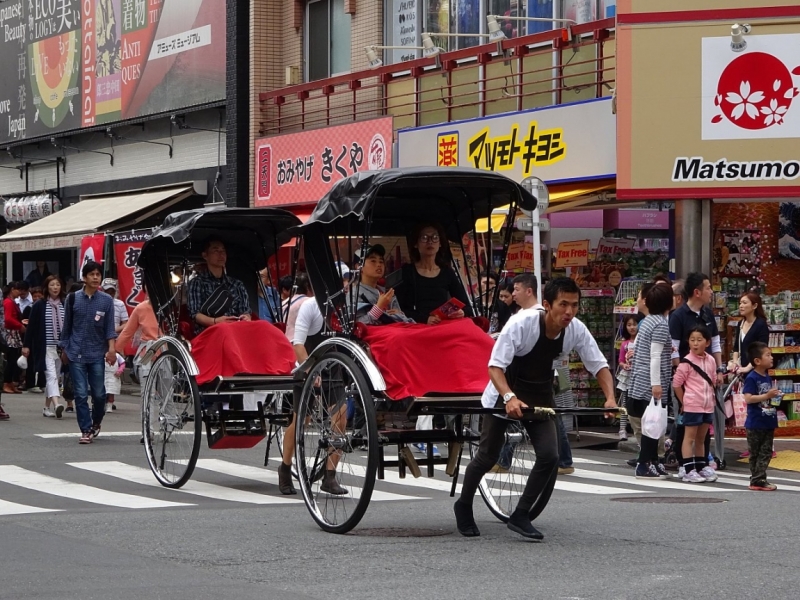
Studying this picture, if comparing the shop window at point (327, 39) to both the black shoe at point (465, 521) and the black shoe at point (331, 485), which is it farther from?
the black shoe at point (465, 521)

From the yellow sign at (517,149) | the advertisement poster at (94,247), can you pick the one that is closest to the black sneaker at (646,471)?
the yellow sign at (517,149)

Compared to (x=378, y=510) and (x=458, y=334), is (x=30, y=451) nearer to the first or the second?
(x=378, y=510)

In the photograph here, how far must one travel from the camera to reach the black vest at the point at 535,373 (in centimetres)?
891

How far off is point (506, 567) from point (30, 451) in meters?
8.64

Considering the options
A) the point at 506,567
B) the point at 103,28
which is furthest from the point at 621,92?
the point at 103,28

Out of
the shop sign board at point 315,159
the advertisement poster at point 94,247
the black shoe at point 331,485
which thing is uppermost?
the shop sign board at point 315,159

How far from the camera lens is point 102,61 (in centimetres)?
3247

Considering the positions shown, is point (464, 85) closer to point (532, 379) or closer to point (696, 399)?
point (696, 399)

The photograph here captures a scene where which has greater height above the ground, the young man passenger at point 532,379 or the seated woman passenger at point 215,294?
the seated woman passenger at point 215,294

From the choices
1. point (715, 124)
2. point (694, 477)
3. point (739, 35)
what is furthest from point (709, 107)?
point (694, 477)

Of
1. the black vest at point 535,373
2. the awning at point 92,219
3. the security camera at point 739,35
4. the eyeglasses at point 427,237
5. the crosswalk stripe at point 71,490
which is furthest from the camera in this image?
the awning at point 92,219

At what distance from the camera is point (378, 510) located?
1063 cm

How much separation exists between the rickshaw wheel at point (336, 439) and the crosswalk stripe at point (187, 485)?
175 cm

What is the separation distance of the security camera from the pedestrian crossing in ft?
19.0
